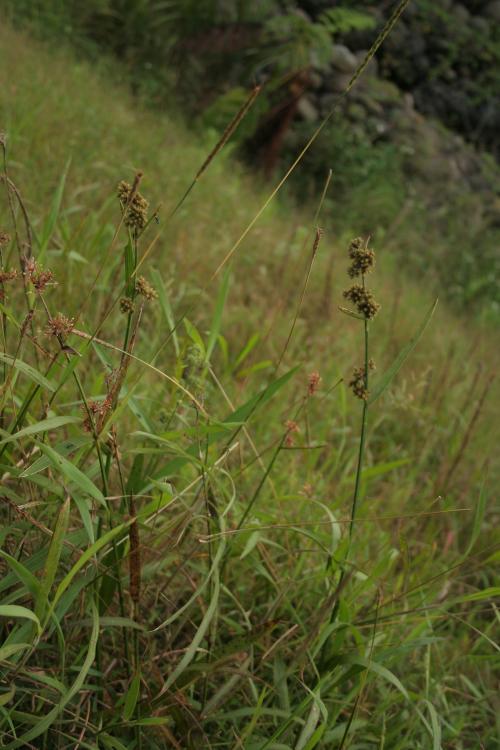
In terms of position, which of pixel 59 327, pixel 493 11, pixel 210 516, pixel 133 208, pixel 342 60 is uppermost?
pixel 493 11

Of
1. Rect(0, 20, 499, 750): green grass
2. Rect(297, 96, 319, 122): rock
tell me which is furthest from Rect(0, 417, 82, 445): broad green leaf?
Rect(297, 96, 319, 122): rock

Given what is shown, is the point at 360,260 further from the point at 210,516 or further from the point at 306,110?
the point at 306,110

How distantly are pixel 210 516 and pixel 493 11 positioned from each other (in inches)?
383

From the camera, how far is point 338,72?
671cm

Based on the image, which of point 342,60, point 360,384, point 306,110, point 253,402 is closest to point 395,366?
point 360,384

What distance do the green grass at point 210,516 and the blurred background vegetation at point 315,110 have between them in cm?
231

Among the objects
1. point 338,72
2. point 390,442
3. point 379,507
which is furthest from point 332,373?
point 338,72

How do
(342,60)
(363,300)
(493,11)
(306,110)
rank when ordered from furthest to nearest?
(493,11) → (342,60) → (306,110) → (363,300)

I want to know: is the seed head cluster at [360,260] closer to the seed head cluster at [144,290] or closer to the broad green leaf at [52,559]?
the seed head cluster at [144,290]

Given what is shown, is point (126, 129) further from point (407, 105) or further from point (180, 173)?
point (407, 105)

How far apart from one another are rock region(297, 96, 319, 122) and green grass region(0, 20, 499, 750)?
327cm

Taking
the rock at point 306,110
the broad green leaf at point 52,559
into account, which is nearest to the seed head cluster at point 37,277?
the broad green leaf at point 52,559

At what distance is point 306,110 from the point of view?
6.28 m

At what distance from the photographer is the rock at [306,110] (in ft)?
20.4
